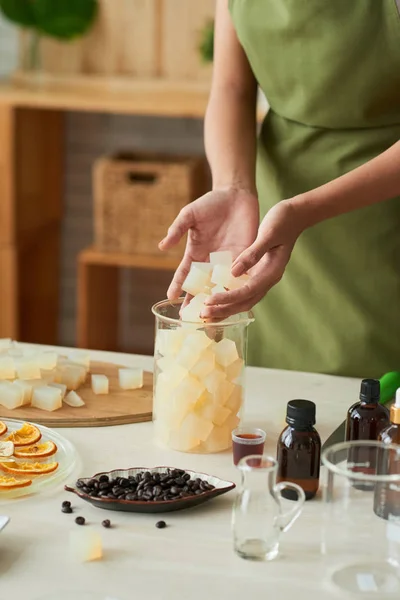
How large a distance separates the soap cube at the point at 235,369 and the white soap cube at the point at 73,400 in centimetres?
28

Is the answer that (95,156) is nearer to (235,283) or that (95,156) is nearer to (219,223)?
(219,223)

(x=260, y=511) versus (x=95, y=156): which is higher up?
(x=95, y=156)

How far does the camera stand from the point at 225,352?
138 cm

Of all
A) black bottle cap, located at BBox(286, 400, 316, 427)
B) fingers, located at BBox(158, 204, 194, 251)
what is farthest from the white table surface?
fingers, located at BBox(158, 204, 194, 251)

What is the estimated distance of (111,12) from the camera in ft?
12.3

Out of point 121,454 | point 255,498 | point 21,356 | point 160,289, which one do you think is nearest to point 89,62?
point 160,289

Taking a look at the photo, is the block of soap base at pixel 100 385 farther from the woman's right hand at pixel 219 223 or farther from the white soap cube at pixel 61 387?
the woman's right hand at pixel 219 223

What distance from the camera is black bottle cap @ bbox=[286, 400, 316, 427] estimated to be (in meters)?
1.22

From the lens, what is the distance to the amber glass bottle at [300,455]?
4.08 ft

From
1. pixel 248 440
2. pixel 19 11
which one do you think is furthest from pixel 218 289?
pixel 19 11

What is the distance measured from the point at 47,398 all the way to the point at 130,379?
17 centimetres

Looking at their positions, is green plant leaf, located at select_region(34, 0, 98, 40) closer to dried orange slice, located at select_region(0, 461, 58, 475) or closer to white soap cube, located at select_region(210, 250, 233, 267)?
white soap cube, located at select_region(210, 250, 233, 267)

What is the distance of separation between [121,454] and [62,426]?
14 centimetres

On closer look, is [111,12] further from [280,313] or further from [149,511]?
[149,511]
